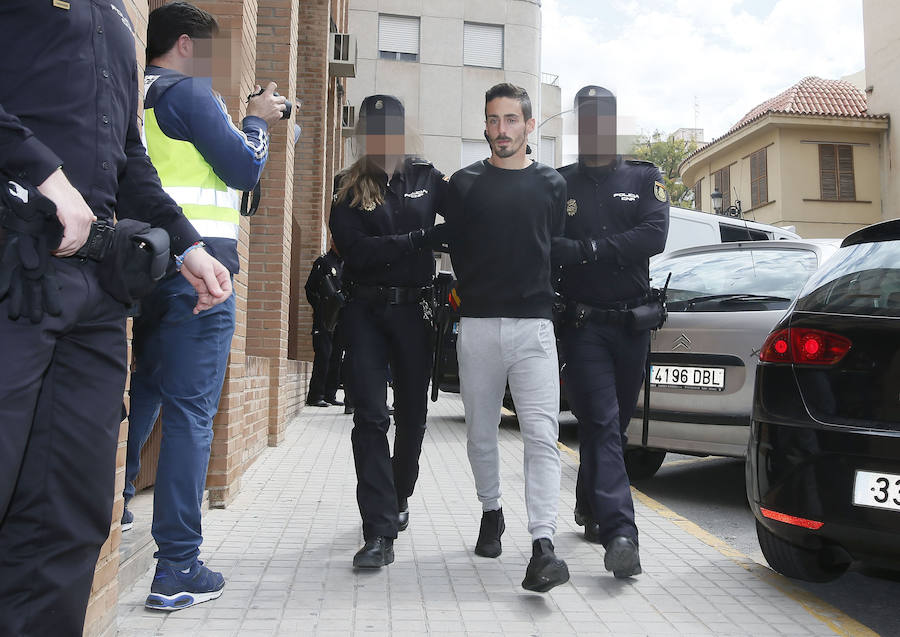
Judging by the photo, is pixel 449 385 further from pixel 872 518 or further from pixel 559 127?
pixel 559 127

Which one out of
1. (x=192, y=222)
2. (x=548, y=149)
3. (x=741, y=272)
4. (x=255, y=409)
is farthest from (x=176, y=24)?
(x=548, y=149)

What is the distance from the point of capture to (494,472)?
14.1 ft

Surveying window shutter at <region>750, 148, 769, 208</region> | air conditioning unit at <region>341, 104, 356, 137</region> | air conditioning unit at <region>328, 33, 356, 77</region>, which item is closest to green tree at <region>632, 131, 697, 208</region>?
window shutter at <region>750, 148, 769, 208</region>

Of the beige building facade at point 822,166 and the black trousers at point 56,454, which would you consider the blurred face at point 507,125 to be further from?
the beige building facade at point 822,166

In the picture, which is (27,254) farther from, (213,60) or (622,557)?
(622,557)

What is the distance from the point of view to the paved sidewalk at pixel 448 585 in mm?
3373

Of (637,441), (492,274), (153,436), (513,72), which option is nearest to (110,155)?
(492,274)

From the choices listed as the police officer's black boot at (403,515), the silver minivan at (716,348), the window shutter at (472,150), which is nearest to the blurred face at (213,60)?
the police officer's black boot at (403,515)

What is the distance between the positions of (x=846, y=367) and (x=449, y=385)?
306 inches

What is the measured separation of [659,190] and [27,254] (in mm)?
3349

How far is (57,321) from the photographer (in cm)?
186

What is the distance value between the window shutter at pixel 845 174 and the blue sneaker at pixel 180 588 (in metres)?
31.5

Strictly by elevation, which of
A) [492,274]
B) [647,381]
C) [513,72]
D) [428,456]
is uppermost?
[513,72]

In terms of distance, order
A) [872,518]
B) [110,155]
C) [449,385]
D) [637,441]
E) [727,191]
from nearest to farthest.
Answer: [110,155], [872,518], [637,441], [449,385], [727,191]
